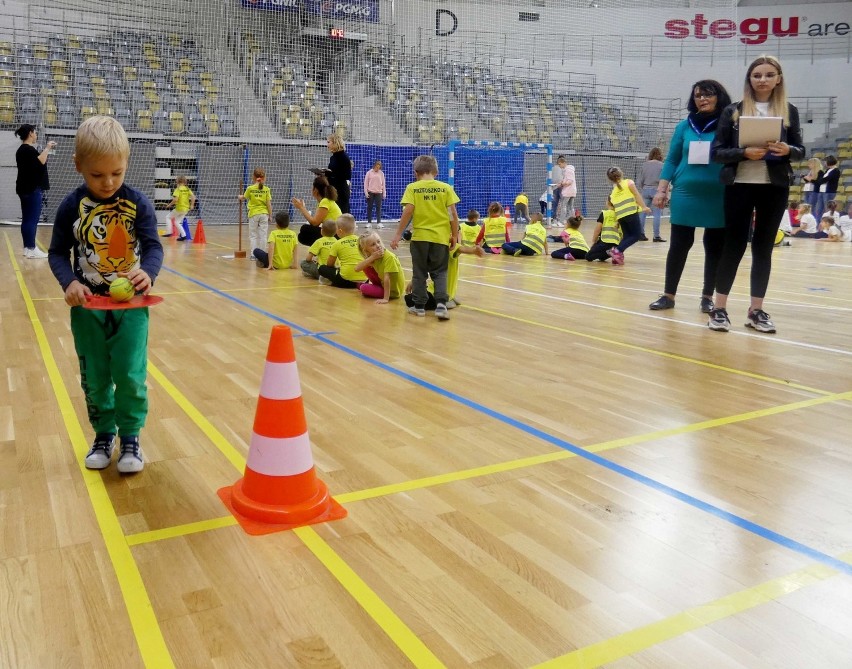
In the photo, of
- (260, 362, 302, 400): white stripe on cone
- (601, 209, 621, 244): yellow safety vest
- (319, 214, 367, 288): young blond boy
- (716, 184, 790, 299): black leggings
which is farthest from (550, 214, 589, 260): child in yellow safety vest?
(260, 362, 302, 400): white stripe on cone

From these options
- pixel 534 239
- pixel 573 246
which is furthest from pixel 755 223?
pixel 534 239

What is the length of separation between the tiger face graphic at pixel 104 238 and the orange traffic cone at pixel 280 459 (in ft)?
2.25

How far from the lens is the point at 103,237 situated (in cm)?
→ 266

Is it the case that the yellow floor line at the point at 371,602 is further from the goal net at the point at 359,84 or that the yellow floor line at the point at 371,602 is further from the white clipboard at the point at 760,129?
the goal net at the point at 359,84

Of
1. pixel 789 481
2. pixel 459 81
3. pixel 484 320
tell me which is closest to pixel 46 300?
pixel 484 320

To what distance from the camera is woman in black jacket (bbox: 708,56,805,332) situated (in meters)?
4.98

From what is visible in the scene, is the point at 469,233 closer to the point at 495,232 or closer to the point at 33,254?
the point at 495,232

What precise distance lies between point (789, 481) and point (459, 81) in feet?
64.6

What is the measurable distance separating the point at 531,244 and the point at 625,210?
65.4 inches

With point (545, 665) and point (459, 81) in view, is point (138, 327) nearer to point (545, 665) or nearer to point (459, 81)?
point (545, 665)

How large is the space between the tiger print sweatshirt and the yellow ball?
9 cm

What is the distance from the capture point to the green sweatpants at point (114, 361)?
269 cm

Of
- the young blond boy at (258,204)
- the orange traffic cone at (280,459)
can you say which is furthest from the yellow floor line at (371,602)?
the young blond boy at (258,204)

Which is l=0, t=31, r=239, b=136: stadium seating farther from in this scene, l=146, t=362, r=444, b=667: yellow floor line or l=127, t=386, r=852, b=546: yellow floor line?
l=146, t=362, r=444, b=667: yellow floor line
